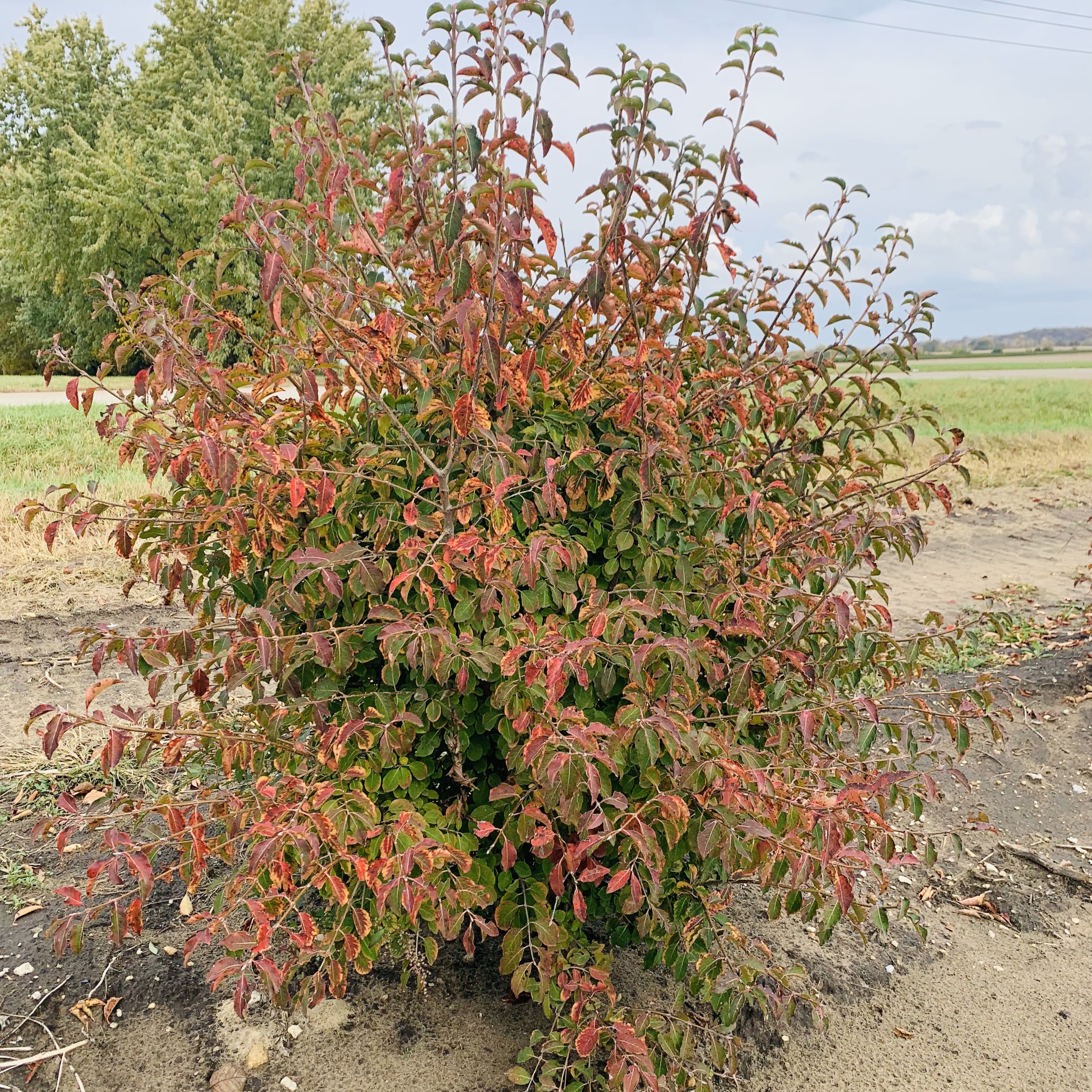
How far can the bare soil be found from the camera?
2186mm

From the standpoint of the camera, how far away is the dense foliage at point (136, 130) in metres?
23.4

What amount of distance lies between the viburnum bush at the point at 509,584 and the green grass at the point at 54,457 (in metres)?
5.69

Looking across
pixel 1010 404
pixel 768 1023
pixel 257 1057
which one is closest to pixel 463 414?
pixel 257 1057

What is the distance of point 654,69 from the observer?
1.80 m

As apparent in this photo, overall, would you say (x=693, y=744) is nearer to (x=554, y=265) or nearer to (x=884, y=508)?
(x=554, y=265)

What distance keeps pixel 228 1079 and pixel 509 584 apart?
1.34 metres

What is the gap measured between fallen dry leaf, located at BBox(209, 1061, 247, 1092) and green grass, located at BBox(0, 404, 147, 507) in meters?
5.77

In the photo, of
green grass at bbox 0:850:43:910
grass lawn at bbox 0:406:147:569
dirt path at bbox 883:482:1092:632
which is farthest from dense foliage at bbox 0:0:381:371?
green grass at bbox 0:850:43:910

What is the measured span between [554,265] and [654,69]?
0.49 meters

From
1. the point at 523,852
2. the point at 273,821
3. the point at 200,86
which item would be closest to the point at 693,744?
the point at 523,852

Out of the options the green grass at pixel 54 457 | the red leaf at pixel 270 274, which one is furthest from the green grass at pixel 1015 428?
the green grass at pixel 54 457

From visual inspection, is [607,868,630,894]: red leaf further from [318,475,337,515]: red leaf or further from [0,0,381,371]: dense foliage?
[0,0,381,371]: dense foliage

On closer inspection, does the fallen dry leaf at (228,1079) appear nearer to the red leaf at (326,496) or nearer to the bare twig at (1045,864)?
the red leaf at (326,496)

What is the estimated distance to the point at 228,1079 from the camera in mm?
2119
